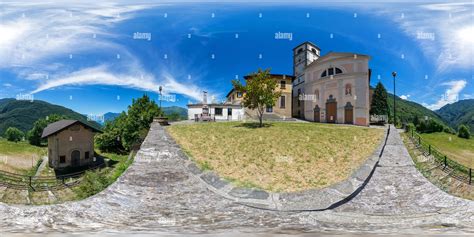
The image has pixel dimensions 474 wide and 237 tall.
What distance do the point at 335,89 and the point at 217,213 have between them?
88.3ft

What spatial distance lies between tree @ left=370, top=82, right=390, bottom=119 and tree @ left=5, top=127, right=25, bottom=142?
43.0m

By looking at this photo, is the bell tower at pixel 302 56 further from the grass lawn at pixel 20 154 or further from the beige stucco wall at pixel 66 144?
the grass lawn at pixel 20 154

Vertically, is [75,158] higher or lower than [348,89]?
lower

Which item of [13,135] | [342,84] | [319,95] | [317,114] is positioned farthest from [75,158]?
[342,84]

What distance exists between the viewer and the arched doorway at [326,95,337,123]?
27.4 meters

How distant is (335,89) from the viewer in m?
27.0

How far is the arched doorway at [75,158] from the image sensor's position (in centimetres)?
2221

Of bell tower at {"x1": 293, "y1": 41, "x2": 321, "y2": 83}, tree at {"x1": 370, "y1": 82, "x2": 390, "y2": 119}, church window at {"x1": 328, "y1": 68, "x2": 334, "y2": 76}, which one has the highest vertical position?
bell tower at {"x1": 293, "y1": 41, "x2": 321, "y2": 83}

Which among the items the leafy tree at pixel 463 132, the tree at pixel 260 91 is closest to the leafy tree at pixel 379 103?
the leafy tree at pixel 463 132

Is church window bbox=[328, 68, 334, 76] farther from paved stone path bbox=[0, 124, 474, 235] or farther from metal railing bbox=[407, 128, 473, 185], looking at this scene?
paved stone path bbox=[0, 124, 474, 235]

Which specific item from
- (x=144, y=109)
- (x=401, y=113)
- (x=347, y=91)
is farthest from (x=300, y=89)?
(x=144, y=109)

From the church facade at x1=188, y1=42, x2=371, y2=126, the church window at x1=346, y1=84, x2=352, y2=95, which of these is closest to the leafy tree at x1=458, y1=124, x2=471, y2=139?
the church facade at x1=188, y1=42, x2=371, y2=126

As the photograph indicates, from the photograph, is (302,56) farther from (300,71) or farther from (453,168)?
(453,168)

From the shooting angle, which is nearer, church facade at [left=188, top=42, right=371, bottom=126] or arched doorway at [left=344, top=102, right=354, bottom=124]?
church facade at [left=188, top=42, right=371, bottom=126]
